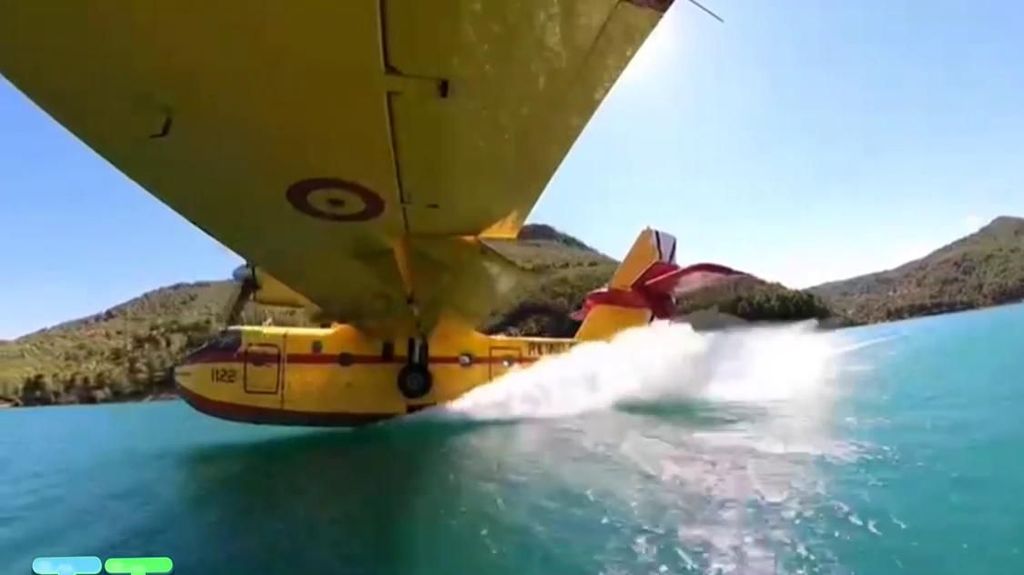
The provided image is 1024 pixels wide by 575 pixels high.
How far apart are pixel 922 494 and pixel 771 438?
3.15 meters

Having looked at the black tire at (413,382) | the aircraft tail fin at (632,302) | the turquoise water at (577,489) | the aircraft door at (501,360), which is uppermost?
the aircraft tail fin at (632,302)

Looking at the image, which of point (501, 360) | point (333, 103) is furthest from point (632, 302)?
point (333, 103)

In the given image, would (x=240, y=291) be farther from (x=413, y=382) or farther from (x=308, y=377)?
(x=413, y=382)

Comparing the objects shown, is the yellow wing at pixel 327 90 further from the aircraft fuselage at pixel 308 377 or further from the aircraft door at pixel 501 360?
the aircraft door at pixel 501 360

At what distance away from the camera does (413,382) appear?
1353 centimetres

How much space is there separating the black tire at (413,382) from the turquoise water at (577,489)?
0.61m

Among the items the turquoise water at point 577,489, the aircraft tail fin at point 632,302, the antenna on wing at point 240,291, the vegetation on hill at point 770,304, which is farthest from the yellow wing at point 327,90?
the vegetation on hill at point 770,304

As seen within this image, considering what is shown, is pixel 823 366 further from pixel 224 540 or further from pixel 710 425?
pixel 224 540

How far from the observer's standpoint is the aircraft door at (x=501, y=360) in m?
14.2

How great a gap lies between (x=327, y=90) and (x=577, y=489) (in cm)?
432

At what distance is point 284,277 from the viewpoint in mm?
9984

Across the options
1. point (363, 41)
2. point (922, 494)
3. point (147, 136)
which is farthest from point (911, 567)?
point (147, 136)

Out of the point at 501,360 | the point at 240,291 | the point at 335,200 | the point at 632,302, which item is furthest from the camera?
the point at 632,302

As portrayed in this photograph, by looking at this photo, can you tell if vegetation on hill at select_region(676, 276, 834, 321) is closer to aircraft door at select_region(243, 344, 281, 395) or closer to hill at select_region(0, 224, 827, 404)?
hill at select_region(0, 224, 827, 404)
